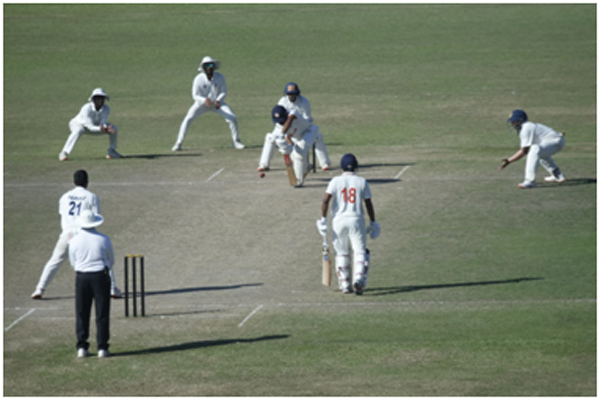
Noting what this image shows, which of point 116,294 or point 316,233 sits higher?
point 316,233

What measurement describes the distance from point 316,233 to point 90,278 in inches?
287

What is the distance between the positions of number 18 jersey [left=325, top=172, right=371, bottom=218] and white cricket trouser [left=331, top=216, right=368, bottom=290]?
0.28ft

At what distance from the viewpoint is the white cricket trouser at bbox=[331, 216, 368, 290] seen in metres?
16.7

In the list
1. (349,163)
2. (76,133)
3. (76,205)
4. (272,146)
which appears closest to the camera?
(76,205)

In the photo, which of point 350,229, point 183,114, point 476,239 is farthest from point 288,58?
point 350,229

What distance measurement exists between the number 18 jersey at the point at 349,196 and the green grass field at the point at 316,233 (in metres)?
1.19

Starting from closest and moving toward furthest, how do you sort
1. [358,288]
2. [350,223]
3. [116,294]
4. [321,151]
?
[350,223] → [358,288] → [116,294] → [321,151]

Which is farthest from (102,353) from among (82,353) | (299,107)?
(299,107)

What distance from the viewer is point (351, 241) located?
1681cm

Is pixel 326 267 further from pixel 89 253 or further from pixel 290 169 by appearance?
pixel 290 169

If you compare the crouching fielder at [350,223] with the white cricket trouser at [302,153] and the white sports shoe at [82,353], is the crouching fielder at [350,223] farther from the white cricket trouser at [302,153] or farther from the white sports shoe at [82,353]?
the white cricket trouser at [302,153]

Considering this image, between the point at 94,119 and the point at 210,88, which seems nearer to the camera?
the point at 94,119

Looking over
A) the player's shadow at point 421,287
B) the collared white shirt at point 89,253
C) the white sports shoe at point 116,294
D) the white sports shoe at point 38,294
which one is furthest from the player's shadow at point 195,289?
the collared white shirt at point 89,253

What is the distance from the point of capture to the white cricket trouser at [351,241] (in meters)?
16.7
